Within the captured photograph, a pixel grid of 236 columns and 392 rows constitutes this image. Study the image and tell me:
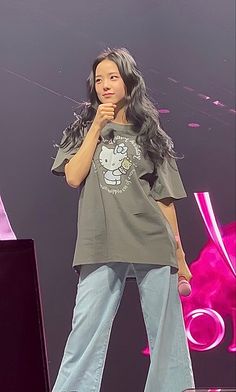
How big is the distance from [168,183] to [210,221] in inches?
8.9

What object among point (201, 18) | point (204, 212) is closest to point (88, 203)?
point (204, 212)

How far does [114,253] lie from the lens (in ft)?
5.21

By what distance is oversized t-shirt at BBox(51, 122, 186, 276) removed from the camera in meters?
1.60

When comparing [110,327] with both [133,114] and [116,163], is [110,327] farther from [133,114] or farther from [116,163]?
[133,114]

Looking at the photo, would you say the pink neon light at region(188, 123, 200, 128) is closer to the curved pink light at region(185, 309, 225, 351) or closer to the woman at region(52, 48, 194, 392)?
the woman at region(52, 48, 194, 392)

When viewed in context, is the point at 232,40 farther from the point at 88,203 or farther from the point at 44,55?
the point at 88,203

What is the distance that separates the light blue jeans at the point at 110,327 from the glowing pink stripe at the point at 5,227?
225 millimetres

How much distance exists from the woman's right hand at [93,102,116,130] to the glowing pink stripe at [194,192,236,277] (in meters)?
0.35

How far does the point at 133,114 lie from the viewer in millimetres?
1692

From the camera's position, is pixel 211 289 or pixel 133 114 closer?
pixel 133 114

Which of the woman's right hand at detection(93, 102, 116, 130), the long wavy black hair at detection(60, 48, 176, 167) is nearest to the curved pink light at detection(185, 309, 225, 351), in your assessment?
the long wavy black hair at detection(60, 48, 176, 167)

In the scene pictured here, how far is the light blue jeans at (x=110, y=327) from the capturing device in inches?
62.6

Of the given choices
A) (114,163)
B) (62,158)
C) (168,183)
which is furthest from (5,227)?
(168,183)

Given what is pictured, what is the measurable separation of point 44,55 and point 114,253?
58cm
